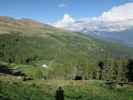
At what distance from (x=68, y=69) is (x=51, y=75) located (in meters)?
10.0

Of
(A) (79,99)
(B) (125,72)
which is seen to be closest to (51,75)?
(B) (125,72)

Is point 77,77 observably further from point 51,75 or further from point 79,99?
point 79,99

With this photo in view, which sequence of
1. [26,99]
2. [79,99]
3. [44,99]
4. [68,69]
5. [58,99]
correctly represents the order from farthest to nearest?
[68,69] → [79,99] → [44,99] → [26,99] → [58,99]

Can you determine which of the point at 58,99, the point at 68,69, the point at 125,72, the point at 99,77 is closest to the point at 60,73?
the point at 68,69

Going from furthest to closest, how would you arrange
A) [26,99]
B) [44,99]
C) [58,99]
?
[44,99]
[26,99]
[58,99]

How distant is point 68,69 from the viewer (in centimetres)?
17438

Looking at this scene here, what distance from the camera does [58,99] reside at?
49.2 ft

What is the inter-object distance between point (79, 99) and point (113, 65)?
13441 centimetres

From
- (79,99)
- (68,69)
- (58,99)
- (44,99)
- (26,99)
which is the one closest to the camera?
(58,99)

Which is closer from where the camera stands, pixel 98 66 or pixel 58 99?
pixel 58 99

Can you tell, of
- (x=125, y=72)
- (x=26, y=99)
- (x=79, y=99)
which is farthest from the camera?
(x=125, y=72)

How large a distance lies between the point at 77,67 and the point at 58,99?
162 m

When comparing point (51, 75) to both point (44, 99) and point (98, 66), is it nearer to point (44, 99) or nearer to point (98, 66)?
point (98, 66)

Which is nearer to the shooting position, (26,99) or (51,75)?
(26,99)
